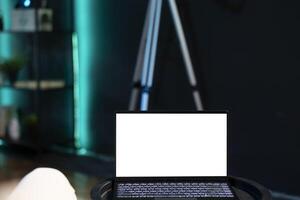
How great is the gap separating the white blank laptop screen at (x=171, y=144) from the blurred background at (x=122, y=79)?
3.48ft

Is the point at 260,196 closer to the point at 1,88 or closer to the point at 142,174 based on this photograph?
the point at 142,174

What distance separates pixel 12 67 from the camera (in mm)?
3959

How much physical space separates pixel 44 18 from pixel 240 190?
2883 mm

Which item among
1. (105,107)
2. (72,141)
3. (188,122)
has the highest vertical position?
(188,122)

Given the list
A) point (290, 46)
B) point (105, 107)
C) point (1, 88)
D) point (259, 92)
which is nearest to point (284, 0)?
point (290, 46)

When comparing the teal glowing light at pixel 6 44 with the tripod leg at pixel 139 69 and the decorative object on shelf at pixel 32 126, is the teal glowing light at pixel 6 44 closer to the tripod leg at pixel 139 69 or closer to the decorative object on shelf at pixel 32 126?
the decorative object on shelf at pixel 32 126

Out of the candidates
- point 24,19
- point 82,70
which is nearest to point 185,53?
point 82,70

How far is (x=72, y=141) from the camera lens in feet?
13.2

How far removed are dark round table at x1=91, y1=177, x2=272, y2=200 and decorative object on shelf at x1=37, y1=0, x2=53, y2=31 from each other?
278 centimetres

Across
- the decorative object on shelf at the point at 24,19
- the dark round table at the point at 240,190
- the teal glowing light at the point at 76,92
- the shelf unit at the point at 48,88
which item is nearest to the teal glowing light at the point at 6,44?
the shelf unit at the point at 48,88

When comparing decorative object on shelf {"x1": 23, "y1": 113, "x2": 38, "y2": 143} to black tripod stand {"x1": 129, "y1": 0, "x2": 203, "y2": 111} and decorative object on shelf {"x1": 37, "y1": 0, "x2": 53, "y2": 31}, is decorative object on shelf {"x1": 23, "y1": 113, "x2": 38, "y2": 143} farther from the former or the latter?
black tripod stand {"x1": 129, "y1": 0, "x2": 203, "y2": 111}

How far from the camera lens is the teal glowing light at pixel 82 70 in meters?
3.84

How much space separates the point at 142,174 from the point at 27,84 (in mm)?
2942

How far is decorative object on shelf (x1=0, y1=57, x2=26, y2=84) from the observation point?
3.96 meters
